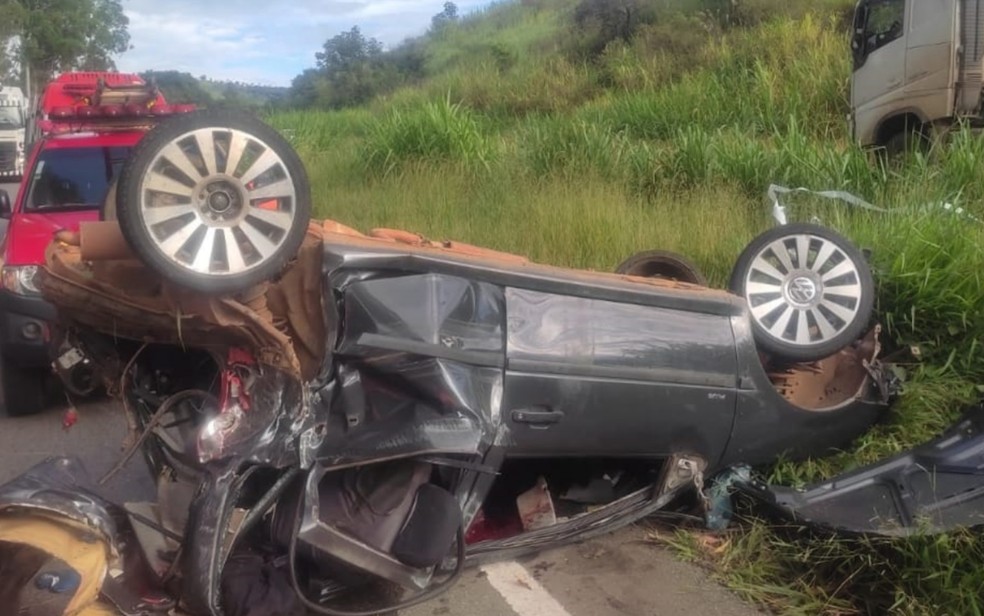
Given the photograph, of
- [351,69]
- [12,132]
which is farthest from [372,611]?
[351,69]

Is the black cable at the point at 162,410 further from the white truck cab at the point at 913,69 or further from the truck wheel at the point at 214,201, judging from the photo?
the white truck cab at the point at 913,69

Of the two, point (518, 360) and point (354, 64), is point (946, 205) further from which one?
point (354, 64)

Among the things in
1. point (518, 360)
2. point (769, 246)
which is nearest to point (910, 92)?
point (769, 246)

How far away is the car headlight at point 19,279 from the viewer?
695cm

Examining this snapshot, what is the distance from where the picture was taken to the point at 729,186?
930 cm

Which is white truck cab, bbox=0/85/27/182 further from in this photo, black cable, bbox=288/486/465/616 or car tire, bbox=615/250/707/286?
black cable, bbox=288/486/465/616

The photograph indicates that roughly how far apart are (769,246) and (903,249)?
1.34 m

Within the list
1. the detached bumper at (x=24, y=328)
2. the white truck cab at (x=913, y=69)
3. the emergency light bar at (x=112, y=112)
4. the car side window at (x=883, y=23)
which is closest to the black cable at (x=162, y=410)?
the detached bumper at (x=24, y=328)

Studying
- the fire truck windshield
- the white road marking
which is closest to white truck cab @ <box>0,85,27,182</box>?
the fire truck windshield

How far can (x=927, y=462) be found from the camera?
14.1 ft

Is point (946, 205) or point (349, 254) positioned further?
point (946, 205)

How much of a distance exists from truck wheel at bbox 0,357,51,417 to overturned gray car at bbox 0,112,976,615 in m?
2.97

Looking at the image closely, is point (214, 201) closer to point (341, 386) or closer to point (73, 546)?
point (341, 386)

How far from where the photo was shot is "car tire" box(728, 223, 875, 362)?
485cm
